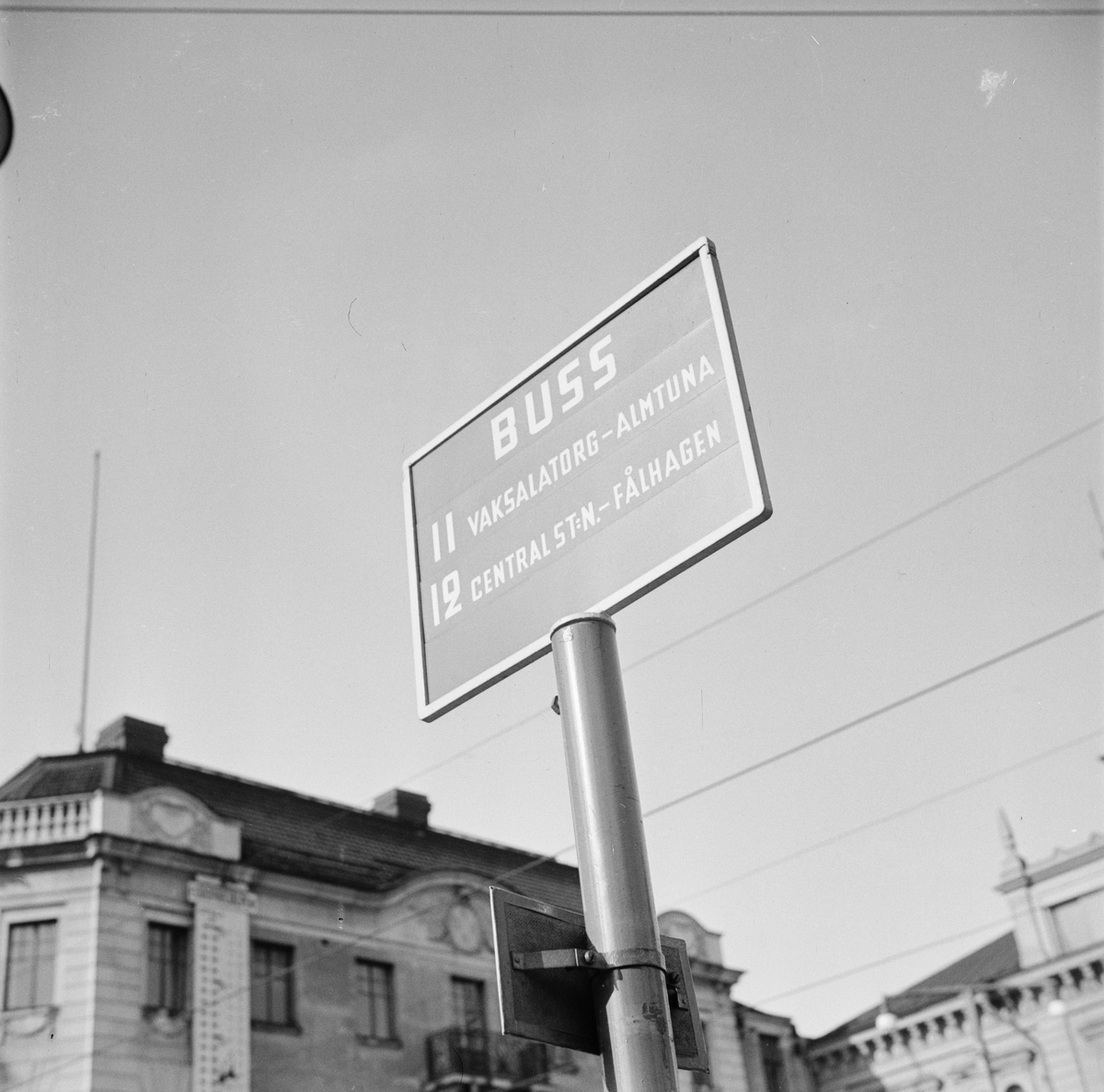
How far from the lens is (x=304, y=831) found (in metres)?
32.4

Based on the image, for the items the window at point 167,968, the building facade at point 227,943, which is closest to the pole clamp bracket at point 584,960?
the building facade at point 227,943

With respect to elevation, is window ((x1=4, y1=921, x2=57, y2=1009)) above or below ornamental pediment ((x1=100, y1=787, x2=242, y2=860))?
below

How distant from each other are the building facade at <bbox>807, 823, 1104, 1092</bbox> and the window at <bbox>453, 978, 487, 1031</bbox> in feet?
51.6

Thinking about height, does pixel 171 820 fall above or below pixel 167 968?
above

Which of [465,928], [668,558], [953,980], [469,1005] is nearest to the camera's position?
[668,558]

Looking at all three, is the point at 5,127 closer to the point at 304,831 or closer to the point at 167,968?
the point at 167,968

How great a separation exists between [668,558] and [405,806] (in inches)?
1308

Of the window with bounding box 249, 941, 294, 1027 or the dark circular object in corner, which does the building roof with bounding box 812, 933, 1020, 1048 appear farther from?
the dark circular object in corner

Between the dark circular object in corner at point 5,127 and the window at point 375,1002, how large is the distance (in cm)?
2729

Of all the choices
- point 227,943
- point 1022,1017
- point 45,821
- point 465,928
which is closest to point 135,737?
point 45,821

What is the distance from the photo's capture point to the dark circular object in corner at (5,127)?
15.3 ft

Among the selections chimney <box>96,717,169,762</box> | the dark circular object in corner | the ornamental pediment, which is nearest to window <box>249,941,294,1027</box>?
the ornamental pediment

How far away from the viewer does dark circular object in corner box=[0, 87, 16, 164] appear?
465cm

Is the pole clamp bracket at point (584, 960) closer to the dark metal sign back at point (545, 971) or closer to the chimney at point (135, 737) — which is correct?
the dark metal sign back at point (545, 971)
